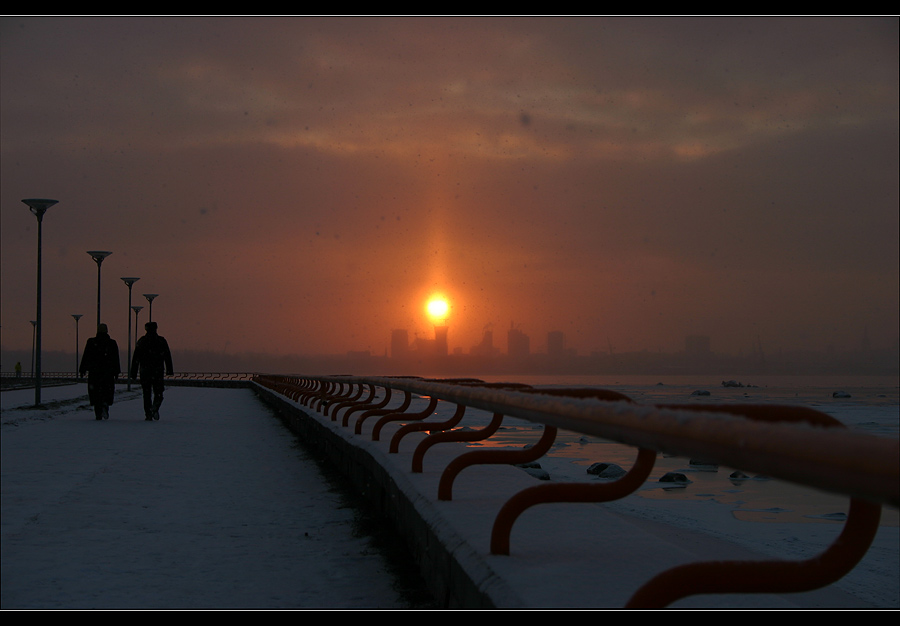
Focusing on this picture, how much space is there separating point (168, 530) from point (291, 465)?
4.07 meters

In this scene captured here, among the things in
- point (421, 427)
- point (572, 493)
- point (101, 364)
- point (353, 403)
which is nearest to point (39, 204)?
point (101, 364)

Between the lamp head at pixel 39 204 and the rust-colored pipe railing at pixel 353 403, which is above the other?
the lamp head at pixel 39 204

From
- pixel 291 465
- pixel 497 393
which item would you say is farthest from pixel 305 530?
pixel 291 465

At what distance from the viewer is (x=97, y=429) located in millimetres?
14305

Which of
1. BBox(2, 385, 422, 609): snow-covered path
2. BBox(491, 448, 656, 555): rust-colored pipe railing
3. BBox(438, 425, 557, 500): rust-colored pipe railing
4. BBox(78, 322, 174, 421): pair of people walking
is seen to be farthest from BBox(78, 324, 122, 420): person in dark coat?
BBox(491, 448, 656, 555): rust-colored pipe railing

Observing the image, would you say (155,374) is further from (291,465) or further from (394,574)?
(394,574)

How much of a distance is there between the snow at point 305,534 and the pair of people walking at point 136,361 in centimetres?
454

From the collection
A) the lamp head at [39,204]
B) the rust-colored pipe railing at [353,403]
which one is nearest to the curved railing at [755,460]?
the rust-colored pipe railing at [353,403]

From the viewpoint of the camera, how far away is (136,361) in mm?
15914

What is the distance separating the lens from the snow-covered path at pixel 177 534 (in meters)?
4.11

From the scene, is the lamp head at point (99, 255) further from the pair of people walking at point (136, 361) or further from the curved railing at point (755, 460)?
the curved railing at point (755, 460)

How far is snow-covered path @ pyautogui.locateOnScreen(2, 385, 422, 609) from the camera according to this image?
411 cm

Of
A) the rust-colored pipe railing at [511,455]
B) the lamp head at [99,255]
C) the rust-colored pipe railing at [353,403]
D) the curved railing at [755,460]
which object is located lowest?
the rust-colored pipe railing at [353,403]

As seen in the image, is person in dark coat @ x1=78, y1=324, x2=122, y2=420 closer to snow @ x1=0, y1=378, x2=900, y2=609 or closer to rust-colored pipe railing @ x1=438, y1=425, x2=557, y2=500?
snow @ x1=0, y1=378, x2=900, y2=609
